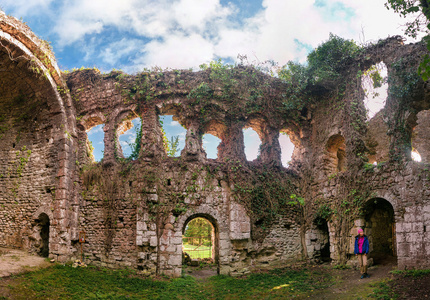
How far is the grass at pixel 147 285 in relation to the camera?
8938 mm

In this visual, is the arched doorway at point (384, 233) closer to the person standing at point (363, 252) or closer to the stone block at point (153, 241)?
the person standing at point (363, 252)

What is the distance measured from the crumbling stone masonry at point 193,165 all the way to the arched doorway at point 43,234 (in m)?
0.05

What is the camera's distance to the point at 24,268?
1020 centimetres

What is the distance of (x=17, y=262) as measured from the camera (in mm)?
10547

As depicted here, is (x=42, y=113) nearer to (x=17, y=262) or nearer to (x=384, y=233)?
(x=17, y=262)

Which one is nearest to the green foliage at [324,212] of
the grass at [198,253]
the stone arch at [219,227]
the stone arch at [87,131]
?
the stone arch at [219,227]

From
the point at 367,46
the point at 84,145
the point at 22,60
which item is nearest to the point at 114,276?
the point at 84,145

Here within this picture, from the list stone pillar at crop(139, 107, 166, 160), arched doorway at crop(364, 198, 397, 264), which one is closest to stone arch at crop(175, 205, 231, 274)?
stone pillar at crop(139, 107, 166, 160)

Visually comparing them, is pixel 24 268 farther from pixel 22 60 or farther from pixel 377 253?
pixel 377 253

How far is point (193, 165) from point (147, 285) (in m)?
4.51

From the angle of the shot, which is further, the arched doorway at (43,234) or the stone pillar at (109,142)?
the stone pillar at (109,142)

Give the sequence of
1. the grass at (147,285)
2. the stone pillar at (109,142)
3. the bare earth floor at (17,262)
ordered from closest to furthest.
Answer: the grass at (147,285), the bare earth floor at (17,262), the stone pillar at (109,142)

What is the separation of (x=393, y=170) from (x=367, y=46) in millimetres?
4894

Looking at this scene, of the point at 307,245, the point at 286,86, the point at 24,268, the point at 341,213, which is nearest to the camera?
the point at 24,268
